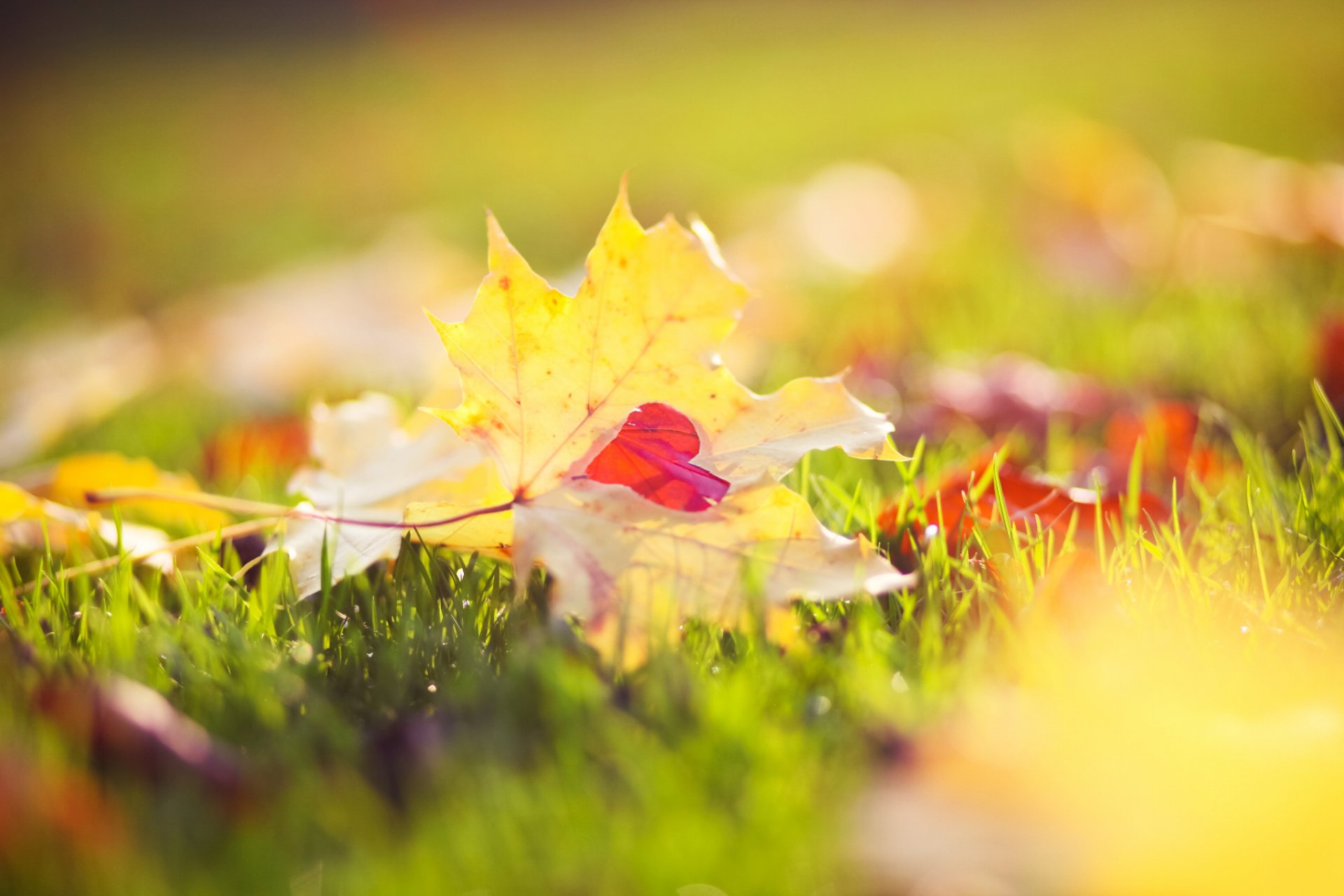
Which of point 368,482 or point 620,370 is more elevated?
point 620,370

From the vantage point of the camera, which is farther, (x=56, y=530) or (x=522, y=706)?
(x=56, y=530)

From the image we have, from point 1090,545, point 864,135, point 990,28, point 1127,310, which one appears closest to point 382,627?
point 1090,545

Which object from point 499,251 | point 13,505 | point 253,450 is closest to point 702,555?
point 499,251

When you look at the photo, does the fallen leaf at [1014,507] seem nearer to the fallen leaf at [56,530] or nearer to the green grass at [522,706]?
the green grass at [522,706]

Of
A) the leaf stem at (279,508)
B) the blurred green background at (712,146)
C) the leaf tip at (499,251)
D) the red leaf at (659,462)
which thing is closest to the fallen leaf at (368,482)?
the leaf stem at (279,508)

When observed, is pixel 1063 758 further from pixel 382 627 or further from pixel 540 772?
pixel 382 627

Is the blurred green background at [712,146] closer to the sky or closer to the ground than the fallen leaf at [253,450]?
closer to the sky

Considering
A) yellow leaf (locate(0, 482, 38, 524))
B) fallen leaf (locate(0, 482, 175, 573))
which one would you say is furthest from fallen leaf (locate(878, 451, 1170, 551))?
yellow leaf (locate(0, 482, 38, 524))

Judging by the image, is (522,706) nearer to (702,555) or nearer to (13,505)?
(702,555)
